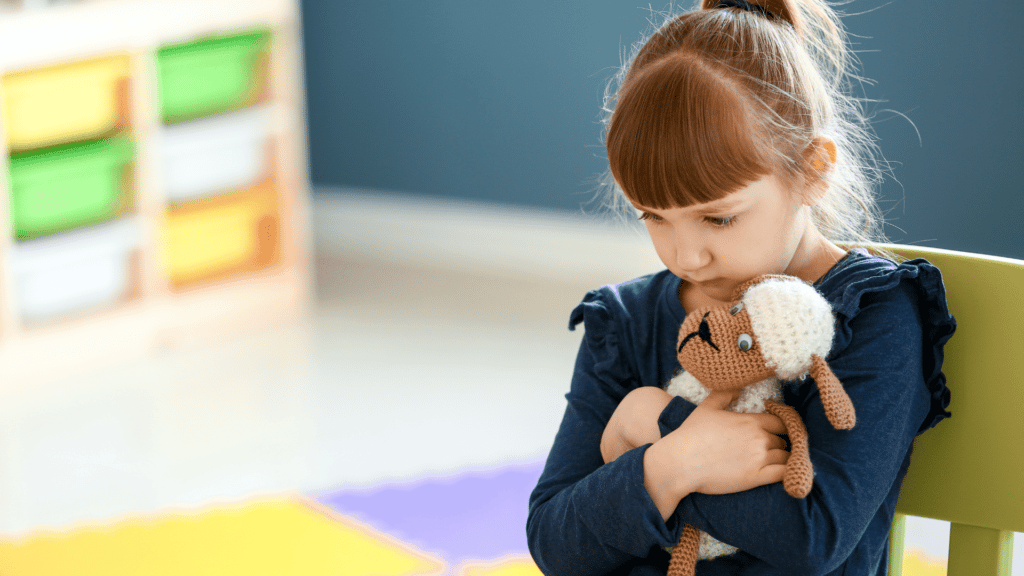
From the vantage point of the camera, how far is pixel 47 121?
2.45m

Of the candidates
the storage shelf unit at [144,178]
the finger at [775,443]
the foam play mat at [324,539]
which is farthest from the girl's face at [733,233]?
the storage shelf unit at [144,178]

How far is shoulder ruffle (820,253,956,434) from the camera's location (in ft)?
2.31

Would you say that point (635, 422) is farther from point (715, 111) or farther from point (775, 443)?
point (715, 111)

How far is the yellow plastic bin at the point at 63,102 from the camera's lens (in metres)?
2.39

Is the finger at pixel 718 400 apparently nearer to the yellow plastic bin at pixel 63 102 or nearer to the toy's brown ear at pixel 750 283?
the toy's brown ear at pixel 750 283

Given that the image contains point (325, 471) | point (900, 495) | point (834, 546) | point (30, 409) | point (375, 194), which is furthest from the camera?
point (375, 194)

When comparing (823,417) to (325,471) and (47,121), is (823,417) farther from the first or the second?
(47,121)

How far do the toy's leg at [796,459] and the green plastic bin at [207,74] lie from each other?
7.30ft

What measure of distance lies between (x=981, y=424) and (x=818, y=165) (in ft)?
0.67

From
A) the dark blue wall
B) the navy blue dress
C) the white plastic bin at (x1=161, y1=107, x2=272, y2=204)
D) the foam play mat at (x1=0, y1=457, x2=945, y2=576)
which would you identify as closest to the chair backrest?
the navy blue dress

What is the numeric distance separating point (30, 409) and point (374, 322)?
2.62 feet

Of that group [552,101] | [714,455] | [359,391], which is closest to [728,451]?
[714,455]

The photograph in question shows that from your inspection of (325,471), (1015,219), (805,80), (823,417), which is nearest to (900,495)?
(823,417)

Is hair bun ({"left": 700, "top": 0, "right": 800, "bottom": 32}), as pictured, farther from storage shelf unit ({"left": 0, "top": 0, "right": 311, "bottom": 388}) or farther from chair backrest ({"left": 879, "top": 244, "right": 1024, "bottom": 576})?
storage shelf unit ({"left": 0, "top": 0, "right": 311, "bottom": 388})
